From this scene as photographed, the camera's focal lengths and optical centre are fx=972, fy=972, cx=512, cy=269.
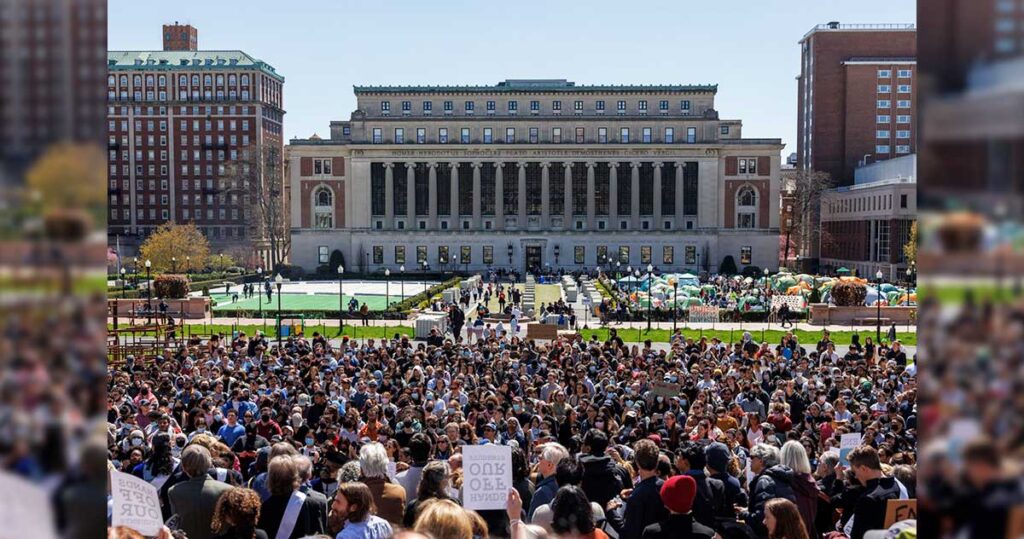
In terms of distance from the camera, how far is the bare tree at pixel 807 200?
129m

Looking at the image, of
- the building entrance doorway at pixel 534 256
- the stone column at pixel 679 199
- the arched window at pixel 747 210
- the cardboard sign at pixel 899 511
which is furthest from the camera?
the stone column at pixel 679 199

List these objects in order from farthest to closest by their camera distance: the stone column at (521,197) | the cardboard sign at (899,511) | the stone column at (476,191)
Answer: the stone column at (521,197)
the stone column at (476,191)
the cardboard sign at (899,511)

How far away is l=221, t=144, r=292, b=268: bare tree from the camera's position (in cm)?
13675

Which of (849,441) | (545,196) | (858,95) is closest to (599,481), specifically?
(849,441)

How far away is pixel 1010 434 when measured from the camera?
156 cm

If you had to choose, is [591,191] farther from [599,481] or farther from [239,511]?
[239,511]

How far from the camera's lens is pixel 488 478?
8.98m

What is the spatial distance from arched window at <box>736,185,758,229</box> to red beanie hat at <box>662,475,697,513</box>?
120763mm

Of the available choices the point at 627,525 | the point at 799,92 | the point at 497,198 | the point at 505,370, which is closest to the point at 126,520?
the point at 627,525

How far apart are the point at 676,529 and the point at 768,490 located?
93.6 inches

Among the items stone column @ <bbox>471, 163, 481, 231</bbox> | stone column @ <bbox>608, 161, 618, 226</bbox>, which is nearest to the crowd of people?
stone column @ <bbox>608, 161, 618, 226</bbox>

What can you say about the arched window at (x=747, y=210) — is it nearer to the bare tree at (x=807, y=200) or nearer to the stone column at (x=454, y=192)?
the bare tree at (x=807, y=200)

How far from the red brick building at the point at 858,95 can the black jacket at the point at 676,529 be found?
13379cm

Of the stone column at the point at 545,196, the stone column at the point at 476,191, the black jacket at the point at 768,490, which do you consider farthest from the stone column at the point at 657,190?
the black jacket at the point at 768,490
